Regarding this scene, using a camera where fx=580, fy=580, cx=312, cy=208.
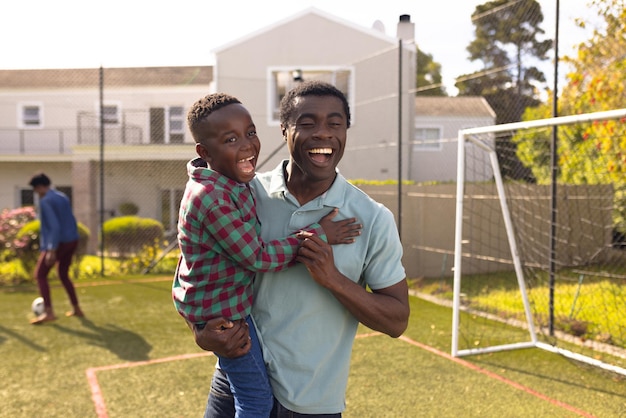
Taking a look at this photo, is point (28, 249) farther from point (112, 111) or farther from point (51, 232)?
point (112, 111)

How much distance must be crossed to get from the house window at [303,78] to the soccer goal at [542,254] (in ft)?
10.9

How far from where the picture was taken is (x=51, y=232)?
6484 millimetres

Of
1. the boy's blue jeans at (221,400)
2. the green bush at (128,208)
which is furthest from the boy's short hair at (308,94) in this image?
the green bush at (128,208)

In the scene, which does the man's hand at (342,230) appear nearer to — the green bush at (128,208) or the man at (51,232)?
the man at (51,232)

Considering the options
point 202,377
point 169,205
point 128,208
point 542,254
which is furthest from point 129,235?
point 202,377

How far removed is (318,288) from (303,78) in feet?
39.0

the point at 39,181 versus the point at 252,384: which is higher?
the point at 39,181

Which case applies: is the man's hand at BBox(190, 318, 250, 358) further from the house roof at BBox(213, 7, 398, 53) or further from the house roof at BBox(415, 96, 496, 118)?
the house roof at BBox(213, 7, 398, 53)

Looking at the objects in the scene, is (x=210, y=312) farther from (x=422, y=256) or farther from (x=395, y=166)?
(x=395, y=166)

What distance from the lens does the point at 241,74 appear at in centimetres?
1355

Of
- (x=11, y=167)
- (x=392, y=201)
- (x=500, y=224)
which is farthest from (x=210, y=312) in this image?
(x=11, y=167)

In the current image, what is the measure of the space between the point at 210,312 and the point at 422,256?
819cm

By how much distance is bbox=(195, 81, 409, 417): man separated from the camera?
67.6 inches

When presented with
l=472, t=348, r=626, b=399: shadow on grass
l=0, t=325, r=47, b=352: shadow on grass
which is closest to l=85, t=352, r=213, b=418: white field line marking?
l=0, t=325, r=47, b=352: shadow on grass
